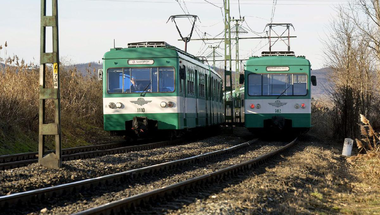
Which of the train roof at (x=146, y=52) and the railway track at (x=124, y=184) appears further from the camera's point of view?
the train roof at (x=146, y=52)

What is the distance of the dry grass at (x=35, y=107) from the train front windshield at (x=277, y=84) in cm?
625

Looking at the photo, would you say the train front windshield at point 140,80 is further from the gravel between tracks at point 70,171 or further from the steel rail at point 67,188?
the steel rail at point 67,188

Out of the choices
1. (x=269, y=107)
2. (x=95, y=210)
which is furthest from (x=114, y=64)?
(x=95, y=210)

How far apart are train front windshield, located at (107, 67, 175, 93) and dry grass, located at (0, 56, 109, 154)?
2.58 m

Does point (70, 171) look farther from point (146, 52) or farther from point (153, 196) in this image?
point (146, 52)

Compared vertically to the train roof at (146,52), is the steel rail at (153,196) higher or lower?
lower

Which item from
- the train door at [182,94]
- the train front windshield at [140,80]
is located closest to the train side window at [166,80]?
the train front windshield at [140,80]

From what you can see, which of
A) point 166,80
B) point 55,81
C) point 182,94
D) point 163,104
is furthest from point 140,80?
point 55,81

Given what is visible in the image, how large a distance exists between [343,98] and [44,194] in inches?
699

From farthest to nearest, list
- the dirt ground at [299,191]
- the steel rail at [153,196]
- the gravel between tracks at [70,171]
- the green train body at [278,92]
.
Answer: the green train body at [278,92], the gravel between tracks at [70,171], the dirt ground at [299,191], the steel rail at [153,196]

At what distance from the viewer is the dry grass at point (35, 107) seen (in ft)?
52.7

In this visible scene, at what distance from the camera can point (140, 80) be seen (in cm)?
1744

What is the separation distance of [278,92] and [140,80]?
5297 millimetres

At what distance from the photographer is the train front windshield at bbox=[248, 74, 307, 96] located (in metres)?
19.6
